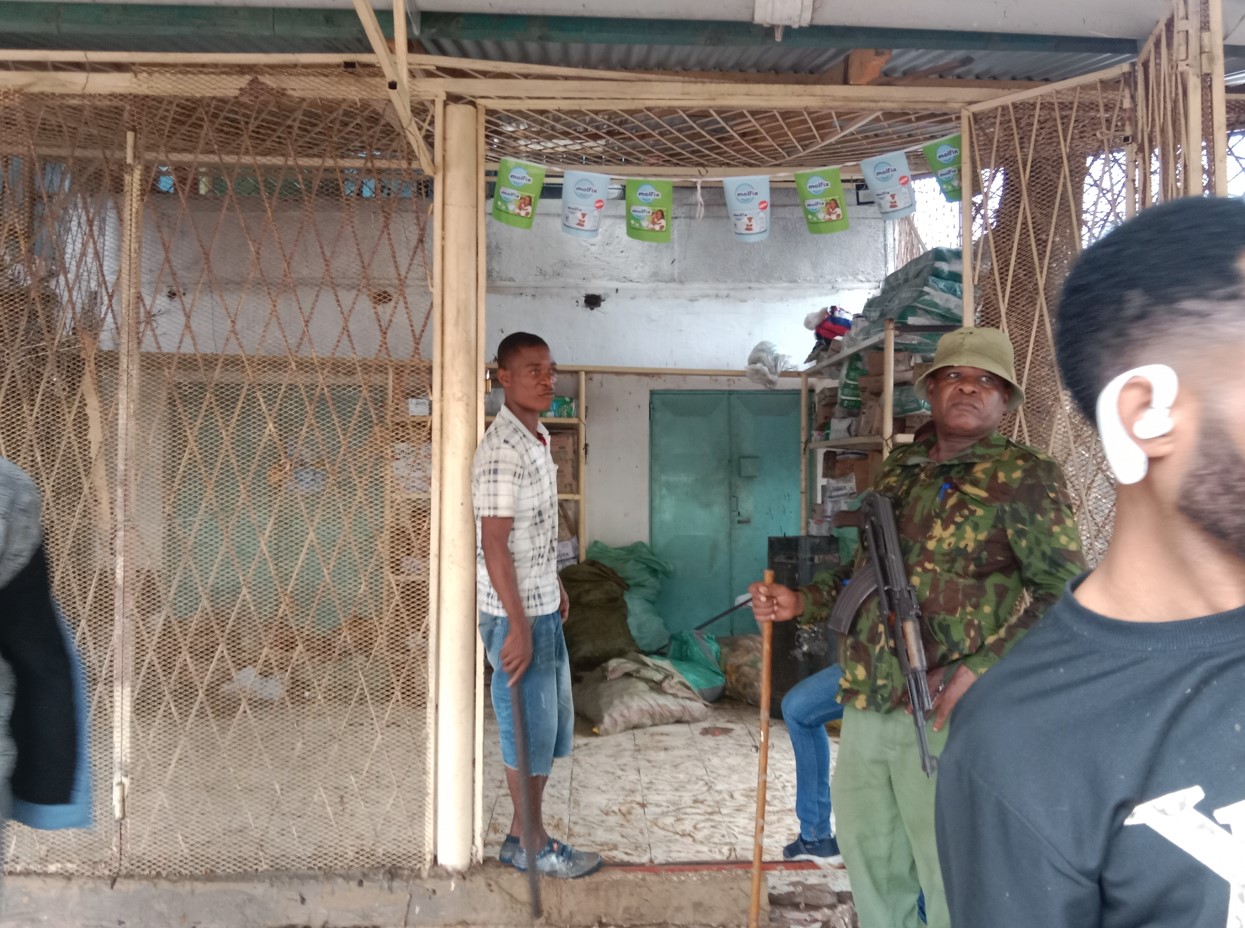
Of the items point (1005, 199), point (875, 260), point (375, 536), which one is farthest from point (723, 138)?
point (875, 260)

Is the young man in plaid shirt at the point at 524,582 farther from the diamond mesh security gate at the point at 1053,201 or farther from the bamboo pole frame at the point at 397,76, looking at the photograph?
the diamond mesh security gate at the point at 1053,201

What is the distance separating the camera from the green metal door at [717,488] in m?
6.64

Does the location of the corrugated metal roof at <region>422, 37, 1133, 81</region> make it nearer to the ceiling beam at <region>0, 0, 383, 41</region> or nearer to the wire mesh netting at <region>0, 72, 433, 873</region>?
the ceiling beam at <region>0, 0, 383, 41</region>

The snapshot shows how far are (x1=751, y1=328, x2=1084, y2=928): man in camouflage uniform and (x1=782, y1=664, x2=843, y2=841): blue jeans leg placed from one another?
53cm

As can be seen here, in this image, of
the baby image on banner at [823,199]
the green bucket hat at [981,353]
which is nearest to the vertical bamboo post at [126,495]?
the baby image on banner at [823,199]

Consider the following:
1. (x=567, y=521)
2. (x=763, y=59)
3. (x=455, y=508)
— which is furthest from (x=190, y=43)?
(x=567, y=521)

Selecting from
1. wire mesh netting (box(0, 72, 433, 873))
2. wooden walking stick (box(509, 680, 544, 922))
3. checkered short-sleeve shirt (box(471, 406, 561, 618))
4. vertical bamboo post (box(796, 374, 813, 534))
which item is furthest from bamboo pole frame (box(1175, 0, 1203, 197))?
vertical bamboo post (box(796, 374, 813, 534))

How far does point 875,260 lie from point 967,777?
6303 mm

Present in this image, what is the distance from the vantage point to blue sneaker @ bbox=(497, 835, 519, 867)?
3029 millimetres

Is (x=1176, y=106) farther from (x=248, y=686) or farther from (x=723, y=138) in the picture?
(x=248, y=686)

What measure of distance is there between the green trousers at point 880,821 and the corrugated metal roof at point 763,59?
85.7 inches

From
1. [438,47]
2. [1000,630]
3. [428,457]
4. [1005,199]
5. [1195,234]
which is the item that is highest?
[438,47]

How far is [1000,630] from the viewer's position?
221 cm

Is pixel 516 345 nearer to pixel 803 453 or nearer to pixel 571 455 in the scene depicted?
pixel 571 455
